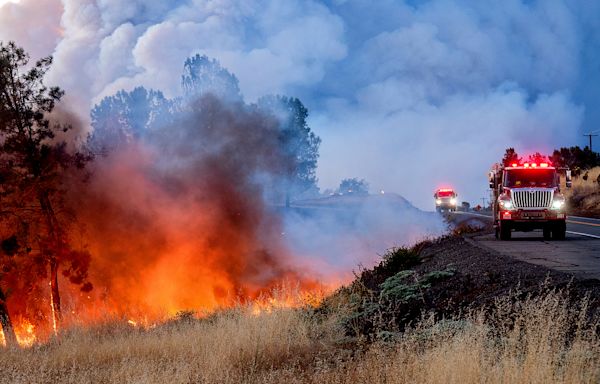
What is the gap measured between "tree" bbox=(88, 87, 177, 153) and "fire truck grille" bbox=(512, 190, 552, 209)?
4742 cm

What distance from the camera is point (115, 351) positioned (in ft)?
36.4

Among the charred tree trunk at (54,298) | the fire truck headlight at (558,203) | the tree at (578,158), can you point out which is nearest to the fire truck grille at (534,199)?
the fire truck headlight at (558,203)

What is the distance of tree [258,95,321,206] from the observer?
7125 centimetres

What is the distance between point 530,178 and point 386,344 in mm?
12874

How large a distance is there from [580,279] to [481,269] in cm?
234

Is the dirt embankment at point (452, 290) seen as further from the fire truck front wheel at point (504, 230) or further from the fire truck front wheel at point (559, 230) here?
the fire truck front wheel at point (559, 230)

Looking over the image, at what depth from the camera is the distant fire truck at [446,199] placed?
53094mm

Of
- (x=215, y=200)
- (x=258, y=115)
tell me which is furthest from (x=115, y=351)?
(x=258, y=115)

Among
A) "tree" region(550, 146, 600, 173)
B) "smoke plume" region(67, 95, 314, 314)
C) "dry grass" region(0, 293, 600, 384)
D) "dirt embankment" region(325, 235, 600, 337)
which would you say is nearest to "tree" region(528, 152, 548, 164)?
"dirt embankment" region(325, 235, 600, 337)

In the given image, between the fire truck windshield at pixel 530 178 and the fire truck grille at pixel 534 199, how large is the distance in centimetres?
26

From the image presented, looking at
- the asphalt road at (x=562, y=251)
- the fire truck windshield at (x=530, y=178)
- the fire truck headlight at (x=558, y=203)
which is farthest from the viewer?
the fire truck windshield at (x=530, y=178)

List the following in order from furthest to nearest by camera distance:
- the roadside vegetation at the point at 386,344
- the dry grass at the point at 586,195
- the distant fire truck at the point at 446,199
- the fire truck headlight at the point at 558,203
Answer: the distant fire truck at the point at 446,199, the dry grass at the point at 586,195, the fire truck headlight at the point at 558,203, the roadside vegetation at the point at 386,344

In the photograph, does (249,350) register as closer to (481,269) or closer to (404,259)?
(481,269)

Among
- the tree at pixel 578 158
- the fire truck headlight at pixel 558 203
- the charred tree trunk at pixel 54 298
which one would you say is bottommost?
the charred tree trunk at pixel 54 298
